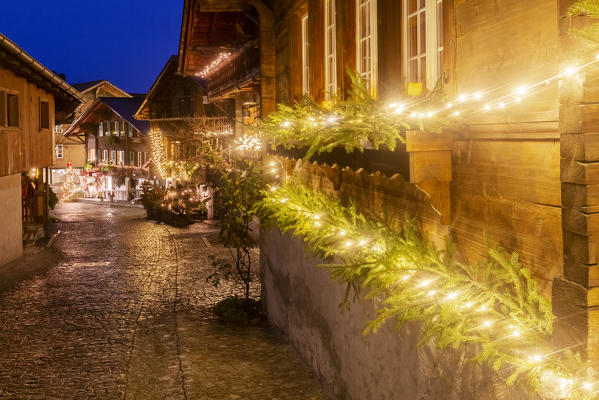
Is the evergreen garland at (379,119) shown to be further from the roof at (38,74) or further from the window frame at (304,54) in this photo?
the roof at (38,74)

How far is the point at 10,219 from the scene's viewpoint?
1948 cm

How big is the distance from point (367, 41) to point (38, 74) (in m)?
15.5

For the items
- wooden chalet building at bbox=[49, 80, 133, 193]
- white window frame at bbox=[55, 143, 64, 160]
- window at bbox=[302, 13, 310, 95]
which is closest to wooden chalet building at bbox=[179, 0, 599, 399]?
window at bbox=[302, 13, 310, 95]

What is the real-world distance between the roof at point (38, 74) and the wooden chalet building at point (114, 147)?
63.8 ft

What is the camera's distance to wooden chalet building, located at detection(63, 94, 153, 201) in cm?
4638

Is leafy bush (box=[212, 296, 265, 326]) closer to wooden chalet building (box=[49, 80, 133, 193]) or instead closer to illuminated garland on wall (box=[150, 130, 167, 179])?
illuminated garland on wall (box=[150, 130, 167, 179])

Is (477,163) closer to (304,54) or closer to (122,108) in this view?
(304,54)

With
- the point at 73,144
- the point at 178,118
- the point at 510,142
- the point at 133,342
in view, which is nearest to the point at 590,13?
the point at 510,142

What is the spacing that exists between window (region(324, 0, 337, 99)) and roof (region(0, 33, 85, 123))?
401 inches

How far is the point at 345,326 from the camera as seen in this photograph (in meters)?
6.98

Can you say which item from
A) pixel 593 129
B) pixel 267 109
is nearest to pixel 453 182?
pixel 593 129

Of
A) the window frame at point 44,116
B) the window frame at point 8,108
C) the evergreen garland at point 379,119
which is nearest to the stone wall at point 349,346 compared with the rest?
the evergreen garland at point 379,119

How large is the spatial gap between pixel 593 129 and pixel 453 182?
1.79 metres

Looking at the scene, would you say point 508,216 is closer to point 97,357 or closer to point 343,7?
point 343,7
